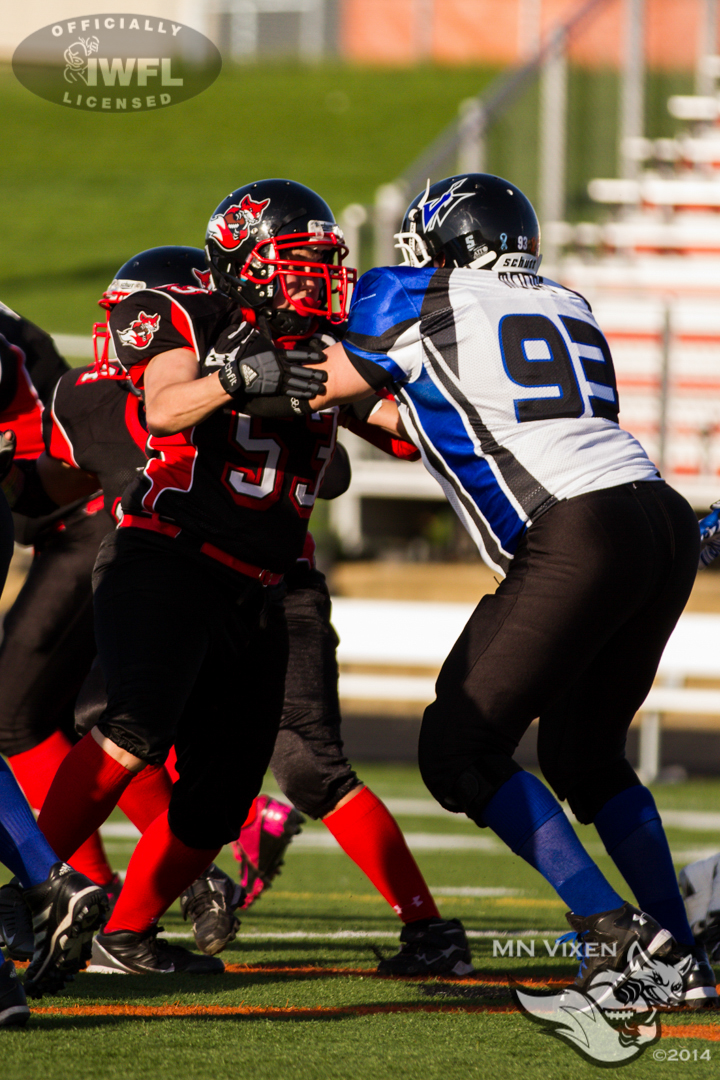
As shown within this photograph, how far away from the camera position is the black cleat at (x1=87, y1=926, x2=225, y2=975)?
3.52m

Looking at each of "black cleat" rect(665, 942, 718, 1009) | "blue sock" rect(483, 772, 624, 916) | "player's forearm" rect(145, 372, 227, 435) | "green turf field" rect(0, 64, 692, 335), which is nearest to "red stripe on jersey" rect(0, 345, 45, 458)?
"player's forearm" rect(145, 372, 227, 435)

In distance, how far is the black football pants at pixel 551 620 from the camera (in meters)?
3.00

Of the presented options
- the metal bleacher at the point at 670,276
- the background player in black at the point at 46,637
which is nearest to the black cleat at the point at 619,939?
the background player in black at the point at 46,637

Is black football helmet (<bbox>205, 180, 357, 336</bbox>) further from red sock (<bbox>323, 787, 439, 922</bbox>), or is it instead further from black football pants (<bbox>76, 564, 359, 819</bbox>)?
red sock (<bbox>323, 787, 439, 922</bbox>)

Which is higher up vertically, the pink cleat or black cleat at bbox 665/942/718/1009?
black cleat at bbox 665/942/718/1009

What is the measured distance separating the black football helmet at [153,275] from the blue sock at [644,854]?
1.74 metres

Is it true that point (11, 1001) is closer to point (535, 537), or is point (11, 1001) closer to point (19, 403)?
point (535, 537)

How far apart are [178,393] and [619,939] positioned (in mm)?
1448

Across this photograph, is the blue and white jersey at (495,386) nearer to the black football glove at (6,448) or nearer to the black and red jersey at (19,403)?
the black football glove at (6,448)

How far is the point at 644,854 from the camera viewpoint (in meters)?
3.30

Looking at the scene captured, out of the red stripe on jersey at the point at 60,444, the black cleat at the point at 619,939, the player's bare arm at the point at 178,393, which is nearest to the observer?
the black cleat at the point at 619,939

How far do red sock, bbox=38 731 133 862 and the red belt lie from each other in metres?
0.49

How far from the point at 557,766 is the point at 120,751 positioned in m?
0.99

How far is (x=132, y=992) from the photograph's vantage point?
3305mm
